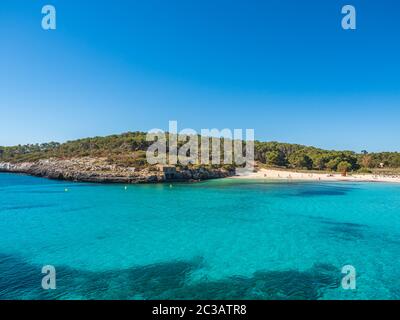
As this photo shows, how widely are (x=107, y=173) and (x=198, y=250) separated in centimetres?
5699

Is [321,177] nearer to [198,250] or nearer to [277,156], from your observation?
[277,156]

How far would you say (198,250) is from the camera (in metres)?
20.1

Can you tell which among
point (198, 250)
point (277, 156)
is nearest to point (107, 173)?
point (198, 250)

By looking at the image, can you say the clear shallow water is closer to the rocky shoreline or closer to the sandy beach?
the rocky shoreline

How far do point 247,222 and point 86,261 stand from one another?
55.5ft

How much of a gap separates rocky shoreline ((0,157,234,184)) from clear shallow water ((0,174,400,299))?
1242 inches

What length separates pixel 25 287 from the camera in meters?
14.0

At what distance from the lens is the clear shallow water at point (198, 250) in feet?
46.1

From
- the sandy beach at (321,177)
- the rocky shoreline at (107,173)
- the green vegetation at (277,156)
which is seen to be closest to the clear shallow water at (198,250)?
the rocky shoreline at (107,173)

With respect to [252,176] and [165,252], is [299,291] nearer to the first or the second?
[165,252]

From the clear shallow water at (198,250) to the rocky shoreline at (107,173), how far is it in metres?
31.5

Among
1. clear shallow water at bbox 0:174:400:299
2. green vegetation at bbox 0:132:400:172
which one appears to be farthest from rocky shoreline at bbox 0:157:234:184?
clear shallow water at bbox 0:174:400:299
